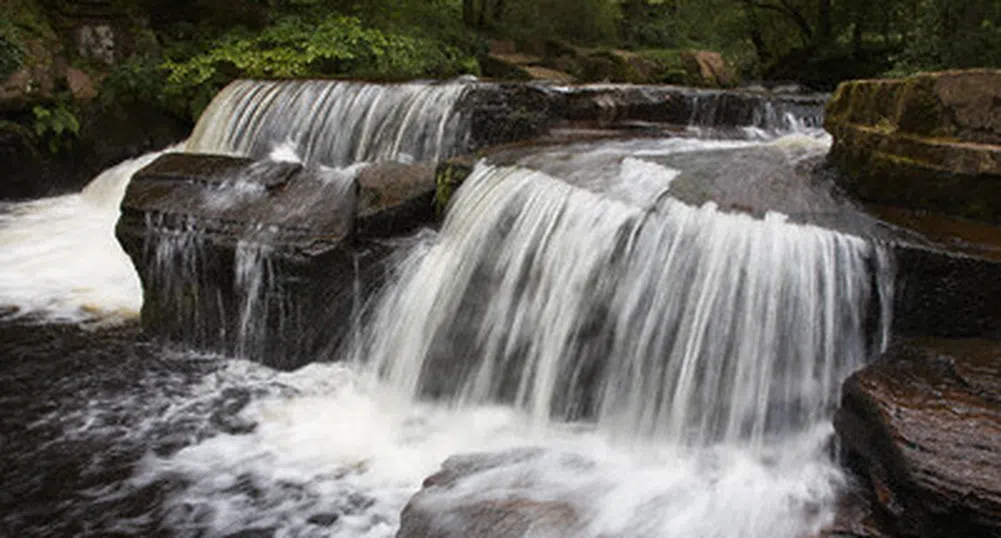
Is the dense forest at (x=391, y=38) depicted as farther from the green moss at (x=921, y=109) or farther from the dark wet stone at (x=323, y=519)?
the dark wet stone at (x=323, y=519)

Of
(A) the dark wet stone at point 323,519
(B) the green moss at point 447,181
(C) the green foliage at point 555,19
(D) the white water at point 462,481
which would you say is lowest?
(A) the dark wet stone at point 323,519

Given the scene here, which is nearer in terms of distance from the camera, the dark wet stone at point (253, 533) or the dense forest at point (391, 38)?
the dark wet stone at point (253, 533)

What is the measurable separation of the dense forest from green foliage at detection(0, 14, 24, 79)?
0.05ft

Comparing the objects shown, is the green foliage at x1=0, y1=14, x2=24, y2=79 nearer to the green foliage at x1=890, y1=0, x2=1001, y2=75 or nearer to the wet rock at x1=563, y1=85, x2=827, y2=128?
the wet rock at x1=563, y1=85, x2=827, y2=128

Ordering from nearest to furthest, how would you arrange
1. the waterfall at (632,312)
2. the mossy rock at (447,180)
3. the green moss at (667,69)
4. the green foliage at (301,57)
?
the waterfall at (632,312), the mossy rock at (447,180), the green foliage at (301,57), the green moss at (667,69)

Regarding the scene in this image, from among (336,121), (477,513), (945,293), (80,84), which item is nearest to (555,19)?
(336,121)

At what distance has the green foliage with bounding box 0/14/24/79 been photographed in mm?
9195

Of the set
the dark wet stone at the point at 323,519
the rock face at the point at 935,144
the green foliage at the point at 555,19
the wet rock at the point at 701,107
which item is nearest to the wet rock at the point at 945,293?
the rock face at the point at 935,144

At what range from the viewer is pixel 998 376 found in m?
3.39

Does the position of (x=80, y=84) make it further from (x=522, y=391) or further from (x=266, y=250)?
(x=522, y=391)

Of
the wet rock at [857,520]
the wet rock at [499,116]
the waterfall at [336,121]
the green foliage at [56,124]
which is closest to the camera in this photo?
the wet rock at [857,520]

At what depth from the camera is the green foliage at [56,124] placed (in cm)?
953

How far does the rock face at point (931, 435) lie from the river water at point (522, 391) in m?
0.27

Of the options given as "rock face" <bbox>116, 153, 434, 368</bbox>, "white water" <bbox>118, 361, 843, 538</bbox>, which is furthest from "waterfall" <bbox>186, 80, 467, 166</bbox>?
"white water" <bbox>118, 361, 843, 538</bbox>
